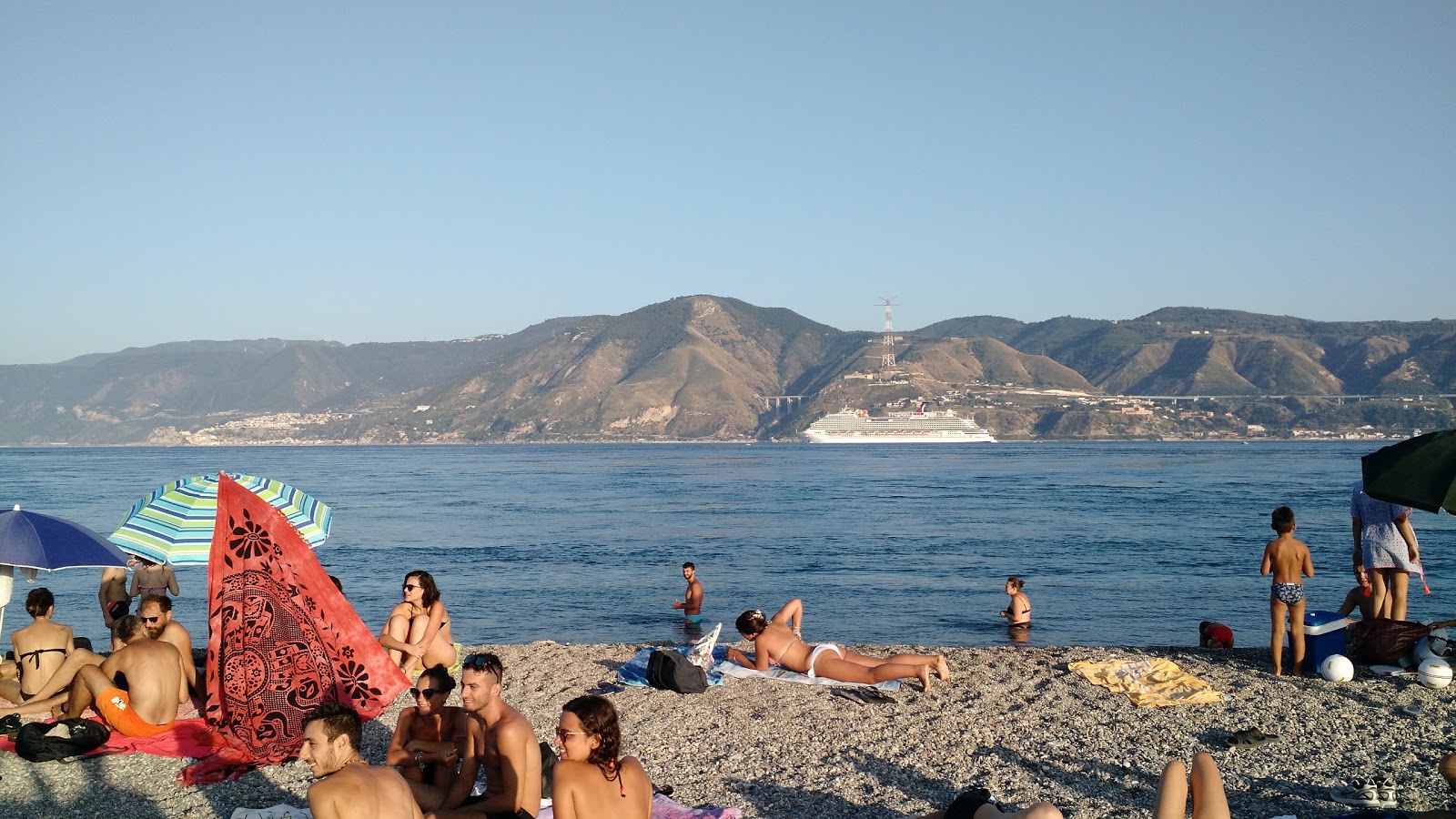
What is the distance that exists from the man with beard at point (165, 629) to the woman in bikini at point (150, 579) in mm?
2057

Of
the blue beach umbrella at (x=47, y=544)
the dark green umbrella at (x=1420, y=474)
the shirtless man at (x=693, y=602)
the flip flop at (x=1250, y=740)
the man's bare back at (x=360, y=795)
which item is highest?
the dark green umbrella at (x=1420, y=474)

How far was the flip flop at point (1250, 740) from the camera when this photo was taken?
704cm

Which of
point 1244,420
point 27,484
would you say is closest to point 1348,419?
point 1244,420

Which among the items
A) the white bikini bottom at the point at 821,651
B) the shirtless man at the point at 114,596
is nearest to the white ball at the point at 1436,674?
the white bikini bottom at the point at 821,651

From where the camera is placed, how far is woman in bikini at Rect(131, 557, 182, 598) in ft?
32.8

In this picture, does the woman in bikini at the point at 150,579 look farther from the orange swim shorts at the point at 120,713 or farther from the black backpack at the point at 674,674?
the black backpack at the point at 674,674

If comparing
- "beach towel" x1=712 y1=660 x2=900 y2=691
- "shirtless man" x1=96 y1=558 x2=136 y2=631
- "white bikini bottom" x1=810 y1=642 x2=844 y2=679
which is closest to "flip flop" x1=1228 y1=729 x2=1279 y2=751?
"beach towel" x1=712 y1=660 x2=900 y2=691

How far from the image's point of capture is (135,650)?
723 centimetres

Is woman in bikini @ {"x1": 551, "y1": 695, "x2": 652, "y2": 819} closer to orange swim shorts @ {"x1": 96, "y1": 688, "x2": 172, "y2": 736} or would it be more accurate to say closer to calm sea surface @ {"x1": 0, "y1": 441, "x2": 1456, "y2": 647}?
orange swim shorts @ {"x1": 96, "y1": 688, "x2": 172, "y2": 736}

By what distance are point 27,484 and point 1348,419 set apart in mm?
158944

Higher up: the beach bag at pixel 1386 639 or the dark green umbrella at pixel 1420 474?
the dark green umbrella at pixel 1420 474

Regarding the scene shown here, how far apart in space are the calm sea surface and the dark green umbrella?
627 centimetres

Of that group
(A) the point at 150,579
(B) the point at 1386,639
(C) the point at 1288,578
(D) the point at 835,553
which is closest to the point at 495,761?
(A) the point at 150,579

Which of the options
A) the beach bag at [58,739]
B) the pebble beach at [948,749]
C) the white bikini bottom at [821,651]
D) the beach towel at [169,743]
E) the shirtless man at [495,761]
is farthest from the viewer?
the white bikini bottom at [821,651]
